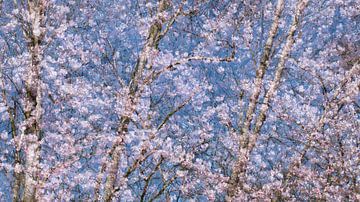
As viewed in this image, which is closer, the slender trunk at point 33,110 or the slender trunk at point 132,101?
the slender trunk at point 33,110

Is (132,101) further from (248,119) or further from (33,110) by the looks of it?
(248,119)

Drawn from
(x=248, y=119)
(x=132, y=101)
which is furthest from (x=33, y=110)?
(x=248, y=119)

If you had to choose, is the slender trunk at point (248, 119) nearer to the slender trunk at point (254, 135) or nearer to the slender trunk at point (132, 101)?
the slender trunk at point (254, 135)

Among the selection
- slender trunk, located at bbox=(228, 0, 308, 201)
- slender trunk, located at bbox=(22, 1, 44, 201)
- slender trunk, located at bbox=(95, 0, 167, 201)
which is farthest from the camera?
slender trunk, located at bbox=(228, 0, 308, 201)

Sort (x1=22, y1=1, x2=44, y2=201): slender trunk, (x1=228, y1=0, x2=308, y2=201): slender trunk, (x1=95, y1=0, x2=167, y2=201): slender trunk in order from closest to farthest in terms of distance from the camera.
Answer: (x1=22, y1=1, x2=44, y2=201): slender trunk → (x1=95, y1=0, x2=167, y2=201): slender trunk → (x1=228, y1=0, x2=308, y2=201): slender trunk

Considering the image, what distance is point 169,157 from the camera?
811 centimetres

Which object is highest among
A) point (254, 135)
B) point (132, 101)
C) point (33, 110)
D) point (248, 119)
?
point (132, 101)

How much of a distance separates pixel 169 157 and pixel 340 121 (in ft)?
9.26

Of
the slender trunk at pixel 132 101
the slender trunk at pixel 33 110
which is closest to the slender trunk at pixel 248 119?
the slender trunk at pixel 132 101

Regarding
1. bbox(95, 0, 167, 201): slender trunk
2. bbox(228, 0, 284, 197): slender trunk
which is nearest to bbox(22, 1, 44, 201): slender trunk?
bbox(95, 0, 167, 201): slender trunk

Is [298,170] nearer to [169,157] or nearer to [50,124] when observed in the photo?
[169,157]

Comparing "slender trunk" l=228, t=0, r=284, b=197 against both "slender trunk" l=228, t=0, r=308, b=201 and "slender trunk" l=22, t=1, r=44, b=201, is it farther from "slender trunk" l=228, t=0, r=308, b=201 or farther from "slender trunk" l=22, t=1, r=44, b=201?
"slender trunk" l=22, t=1, r=44, b=201

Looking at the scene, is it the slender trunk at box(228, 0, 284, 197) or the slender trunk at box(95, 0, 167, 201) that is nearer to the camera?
the slender trunk at box(95, 0, 167, 201)

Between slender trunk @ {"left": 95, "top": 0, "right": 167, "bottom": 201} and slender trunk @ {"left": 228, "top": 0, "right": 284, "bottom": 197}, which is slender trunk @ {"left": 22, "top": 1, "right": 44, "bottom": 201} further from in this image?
slender trunk @ {"left": 228, "top": 0, "right": 284, "bottom": 197}
